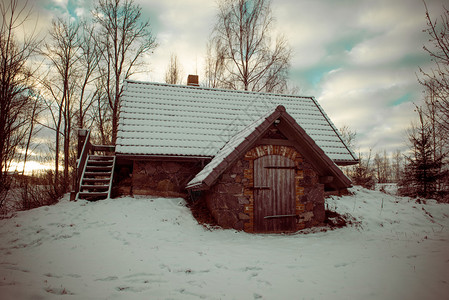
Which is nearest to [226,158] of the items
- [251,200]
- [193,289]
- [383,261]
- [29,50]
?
[251,200]

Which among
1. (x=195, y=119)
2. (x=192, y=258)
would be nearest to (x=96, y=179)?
(x=195, y=119)

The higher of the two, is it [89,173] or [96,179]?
[89,173]

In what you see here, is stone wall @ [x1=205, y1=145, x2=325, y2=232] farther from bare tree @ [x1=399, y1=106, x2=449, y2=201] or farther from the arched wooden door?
bare tree @ [x1=399, y1=106, x2=449, y2=201]

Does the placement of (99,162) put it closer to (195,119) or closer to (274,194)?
(195,119)

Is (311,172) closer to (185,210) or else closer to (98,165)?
(185,210)

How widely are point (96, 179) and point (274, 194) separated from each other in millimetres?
5674

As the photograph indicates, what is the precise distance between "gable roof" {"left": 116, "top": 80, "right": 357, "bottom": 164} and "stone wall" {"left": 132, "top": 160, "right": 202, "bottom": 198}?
648 mm

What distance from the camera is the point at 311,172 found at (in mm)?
7324

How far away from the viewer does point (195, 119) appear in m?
9.49

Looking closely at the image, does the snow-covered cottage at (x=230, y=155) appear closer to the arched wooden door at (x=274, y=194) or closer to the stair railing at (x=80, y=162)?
the arched wooden door at (x=274, y=194)

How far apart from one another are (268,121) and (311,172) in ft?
6.96

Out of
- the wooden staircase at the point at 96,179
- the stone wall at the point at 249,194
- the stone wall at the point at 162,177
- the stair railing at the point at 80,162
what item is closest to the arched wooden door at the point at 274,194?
the stone wall at the point at 249,194

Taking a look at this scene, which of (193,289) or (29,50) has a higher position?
(29,50)

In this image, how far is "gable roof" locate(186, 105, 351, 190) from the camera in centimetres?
614
